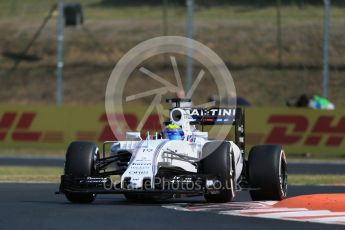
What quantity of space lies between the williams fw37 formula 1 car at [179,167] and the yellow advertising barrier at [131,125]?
15954 mm

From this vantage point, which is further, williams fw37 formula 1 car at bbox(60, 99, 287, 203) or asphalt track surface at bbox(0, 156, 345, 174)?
asphalt track surface at bbox(0, 156, 345, 174)

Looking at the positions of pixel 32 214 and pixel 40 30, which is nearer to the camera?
pixel 32 214

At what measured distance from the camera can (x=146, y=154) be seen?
1531 cm

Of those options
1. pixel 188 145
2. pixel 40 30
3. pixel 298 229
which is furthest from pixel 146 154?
pixel 40 30

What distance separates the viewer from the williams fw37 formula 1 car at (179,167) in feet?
49.2

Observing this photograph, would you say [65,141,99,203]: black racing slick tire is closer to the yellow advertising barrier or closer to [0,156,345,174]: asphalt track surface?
[0,156,345,174]: asphalt track surface

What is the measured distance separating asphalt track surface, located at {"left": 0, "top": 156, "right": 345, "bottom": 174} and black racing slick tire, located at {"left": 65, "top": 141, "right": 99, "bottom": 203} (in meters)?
12.0

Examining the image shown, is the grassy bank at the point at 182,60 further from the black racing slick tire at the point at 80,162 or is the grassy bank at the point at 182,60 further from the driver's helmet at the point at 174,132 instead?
the black racing slick tire at the point at 80,162

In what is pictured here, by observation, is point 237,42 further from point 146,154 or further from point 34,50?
point 146,154

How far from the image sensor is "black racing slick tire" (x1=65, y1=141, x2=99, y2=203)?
51.5 feet

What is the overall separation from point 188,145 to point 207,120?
1.23m

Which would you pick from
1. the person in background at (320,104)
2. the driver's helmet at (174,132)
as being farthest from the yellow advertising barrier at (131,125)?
the driver's helmet at (174,132)

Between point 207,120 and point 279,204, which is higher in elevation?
point 207,120

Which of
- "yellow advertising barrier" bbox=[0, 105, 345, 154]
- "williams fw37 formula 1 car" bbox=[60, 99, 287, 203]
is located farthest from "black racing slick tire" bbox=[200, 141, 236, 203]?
"yellow advertising barrier" bbox=[0, 105, 345, 154]
